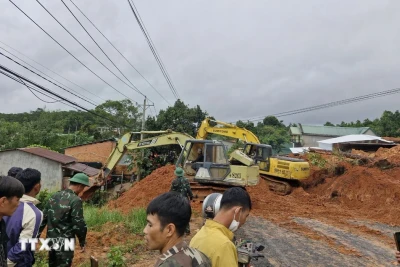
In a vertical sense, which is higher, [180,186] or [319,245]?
[180,186]

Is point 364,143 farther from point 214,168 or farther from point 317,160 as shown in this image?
point 214,168

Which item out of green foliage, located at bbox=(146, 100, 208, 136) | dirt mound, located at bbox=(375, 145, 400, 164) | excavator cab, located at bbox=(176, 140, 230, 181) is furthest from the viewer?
green foliage, located at bbox=(146, 100, 208, 136)

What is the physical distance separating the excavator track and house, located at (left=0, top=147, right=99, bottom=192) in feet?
29.3

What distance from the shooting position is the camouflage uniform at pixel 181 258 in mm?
1620

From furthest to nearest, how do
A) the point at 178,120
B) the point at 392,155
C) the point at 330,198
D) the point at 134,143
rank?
the point at 178,120 < the point at 392,155 < the point at 330,198 < the point at 134,143

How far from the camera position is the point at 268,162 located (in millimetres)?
14586

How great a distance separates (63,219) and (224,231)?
239cm

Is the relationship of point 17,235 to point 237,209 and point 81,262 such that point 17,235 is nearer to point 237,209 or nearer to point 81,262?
point 237,209

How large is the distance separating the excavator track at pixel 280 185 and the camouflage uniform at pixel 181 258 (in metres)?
13.1

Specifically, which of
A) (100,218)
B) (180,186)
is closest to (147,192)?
(100,218)

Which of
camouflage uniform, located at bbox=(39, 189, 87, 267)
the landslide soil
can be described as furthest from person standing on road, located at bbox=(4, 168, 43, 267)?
the landslide soil

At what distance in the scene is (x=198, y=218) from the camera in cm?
964

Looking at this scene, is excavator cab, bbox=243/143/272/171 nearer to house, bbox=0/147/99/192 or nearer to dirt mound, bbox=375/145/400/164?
dirt mound, bbox=375/145/400/164

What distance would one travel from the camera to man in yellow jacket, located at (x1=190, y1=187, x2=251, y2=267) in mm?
2006
